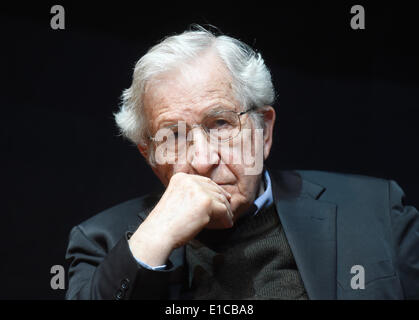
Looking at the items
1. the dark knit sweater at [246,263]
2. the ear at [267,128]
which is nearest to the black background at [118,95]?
the ear at [267,128]

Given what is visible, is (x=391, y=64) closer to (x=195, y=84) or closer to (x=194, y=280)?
(x=195, y=84)

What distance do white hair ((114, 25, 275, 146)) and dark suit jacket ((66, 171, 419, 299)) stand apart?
37 cm

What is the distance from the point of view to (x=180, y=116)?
1869 millimetres

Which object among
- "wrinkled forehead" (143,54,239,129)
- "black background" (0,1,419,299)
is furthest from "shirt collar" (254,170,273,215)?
"black background" (0,1,419,299)

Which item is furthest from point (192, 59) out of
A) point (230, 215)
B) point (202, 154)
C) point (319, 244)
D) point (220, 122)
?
point (319, 244)

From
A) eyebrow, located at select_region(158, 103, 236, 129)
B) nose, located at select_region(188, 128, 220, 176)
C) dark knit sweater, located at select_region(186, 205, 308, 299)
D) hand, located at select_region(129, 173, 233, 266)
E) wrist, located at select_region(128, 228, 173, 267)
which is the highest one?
eyebrow, located at select_region(158, 103, 236, 129)

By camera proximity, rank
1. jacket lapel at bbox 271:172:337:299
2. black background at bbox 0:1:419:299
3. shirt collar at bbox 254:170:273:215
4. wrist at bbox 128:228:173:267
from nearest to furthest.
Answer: wrist at bbox 128:228:173:267 → jacket lapel at bbox 271:172:337:299 → shirt collar at bbox 254:170:273:215 → black background at bbox 0:1:419:299

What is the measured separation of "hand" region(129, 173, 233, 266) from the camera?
5.37 ft

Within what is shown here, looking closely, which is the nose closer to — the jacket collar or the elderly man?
the elderly man

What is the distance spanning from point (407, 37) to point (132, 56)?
1428 mm

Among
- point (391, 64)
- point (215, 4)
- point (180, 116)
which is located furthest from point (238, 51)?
point (391, 64)

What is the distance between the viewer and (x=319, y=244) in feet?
6.16

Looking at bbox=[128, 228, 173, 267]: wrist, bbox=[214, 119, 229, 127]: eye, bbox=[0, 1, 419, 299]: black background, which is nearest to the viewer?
bbox=[128, 228, 173, 267]: wrist

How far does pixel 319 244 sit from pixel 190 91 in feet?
2.59
